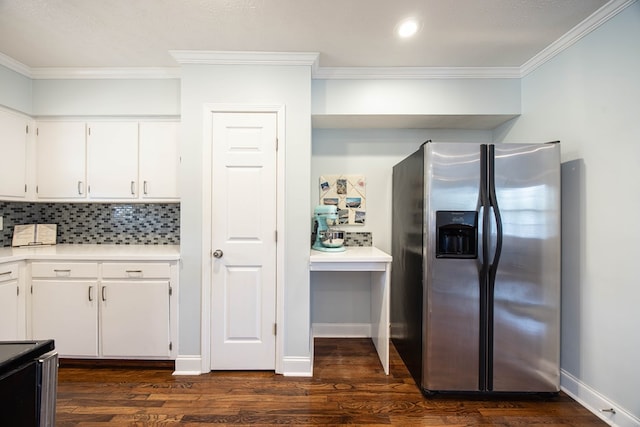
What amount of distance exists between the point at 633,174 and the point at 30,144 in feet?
14.7

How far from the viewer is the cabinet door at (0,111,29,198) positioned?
2298 millimetres

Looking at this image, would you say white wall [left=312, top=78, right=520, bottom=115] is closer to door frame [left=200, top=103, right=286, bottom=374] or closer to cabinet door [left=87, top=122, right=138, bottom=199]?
door frame [left=200, top=103, right=286, bottom=374]

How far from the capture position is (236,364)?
Answer: 86.1 inches

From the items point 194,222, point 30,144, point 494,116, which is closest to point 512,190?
point 494,116

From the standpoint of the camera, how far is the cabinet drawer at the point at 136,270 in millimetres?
2191

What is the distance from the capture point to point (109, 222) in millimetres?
2768

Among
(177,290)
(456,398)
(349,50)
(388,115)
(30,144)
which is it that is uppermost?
(349,50)

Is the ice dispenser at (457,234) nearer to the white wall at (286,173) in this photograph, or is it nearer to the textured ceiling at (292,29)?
the white wall at (286,173)

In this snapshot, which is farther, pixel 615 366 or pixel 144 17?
pixel 144 17

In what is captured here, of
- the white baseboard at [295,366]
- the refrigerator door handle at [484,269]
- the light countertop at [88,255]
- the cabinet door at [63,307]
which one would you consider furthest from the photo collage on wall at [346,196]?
the cabinet door at [63,307]

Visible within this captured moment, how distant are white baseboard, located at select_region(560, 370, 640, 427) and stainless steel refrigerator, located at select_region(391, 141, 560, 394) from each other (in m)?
0.18

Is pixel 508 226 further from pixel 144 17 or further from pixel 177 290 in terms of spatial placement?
pixel 144 17

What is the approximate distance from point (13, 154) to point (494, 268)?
3.91 metres

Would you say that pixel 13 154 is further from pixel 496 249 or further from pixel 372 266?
pixel 496 249
